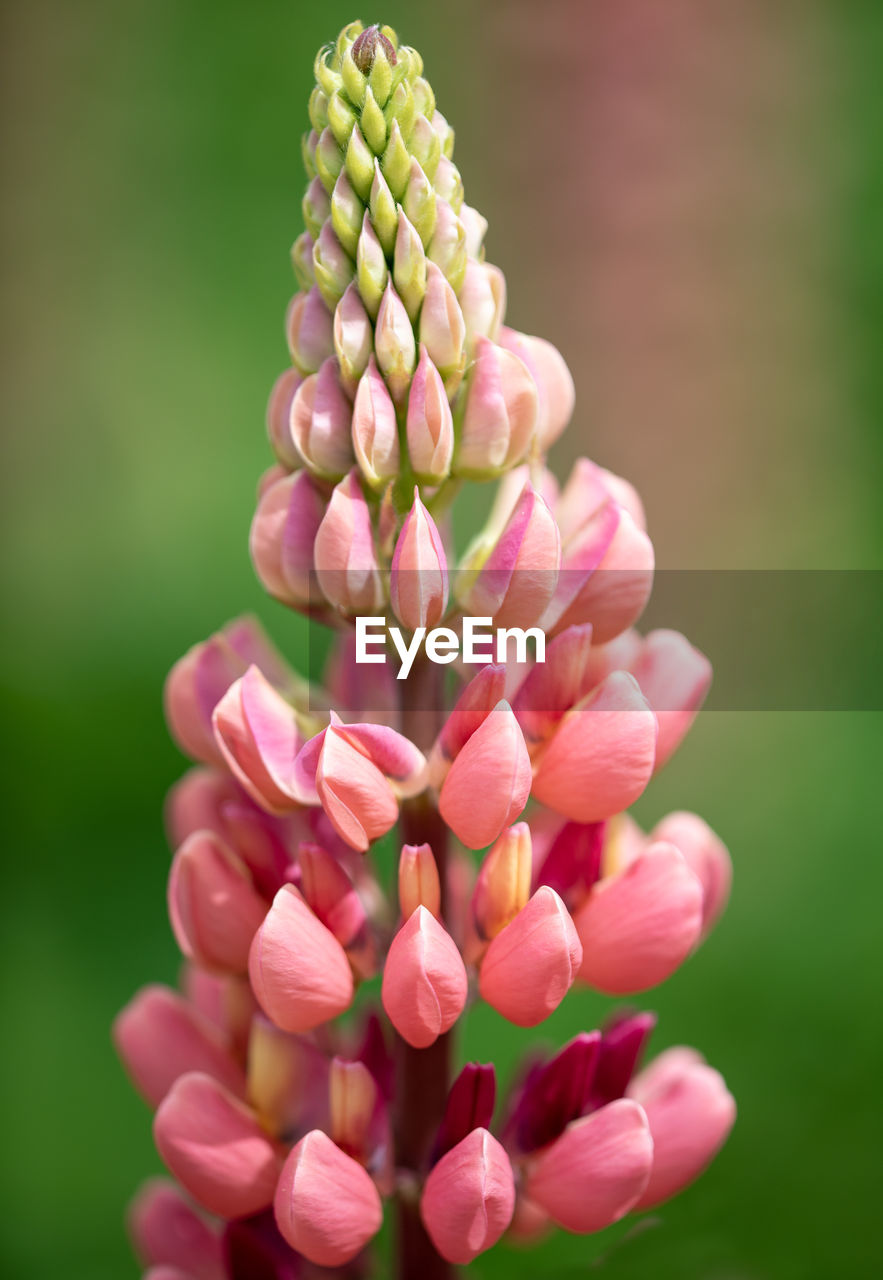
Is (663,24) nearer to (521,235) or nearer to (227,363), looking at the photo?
(521,235)

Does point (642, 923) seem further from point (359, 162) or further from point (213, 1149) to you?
point (359, 162)

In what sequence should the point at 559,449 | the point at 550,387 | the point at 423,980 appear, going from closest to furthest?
the point at 423,980
the point at 550,387
the point at 559,449

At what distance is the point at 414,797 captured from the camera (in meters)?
0.51

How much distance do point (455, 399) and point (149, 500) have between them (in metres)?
0.99

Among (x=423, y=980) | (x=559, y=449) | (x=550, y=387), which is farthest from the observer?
(x=559, y=449)

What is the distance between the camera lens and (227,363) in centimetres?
152

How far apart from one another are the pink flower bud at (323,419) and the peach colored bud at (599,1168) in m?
0.30

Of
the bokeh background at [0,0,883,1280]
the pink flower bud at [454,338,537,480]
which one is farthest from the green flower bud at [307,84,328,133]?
the bokeh background at [0,0,883,1280]

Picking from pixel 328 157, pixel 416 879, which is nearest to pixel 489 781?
pixel 416 879

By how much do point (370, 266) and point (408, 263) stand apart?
2 cm

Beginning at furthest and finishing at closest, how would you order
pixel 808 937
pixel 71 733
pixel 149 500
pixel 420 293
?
pixel 149 500, pixel 71 733, pixel 808 937, pixel 420 293

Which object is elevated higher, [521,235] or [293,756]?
[521,235]

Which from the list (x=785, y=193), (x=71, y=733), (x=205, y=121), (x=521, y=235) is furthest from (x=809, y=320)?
(x=71, y=733)

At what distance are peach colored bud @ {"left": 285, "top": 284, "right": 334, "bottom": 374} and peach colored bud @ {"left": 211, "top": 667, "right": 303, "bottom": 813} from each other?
13cm
